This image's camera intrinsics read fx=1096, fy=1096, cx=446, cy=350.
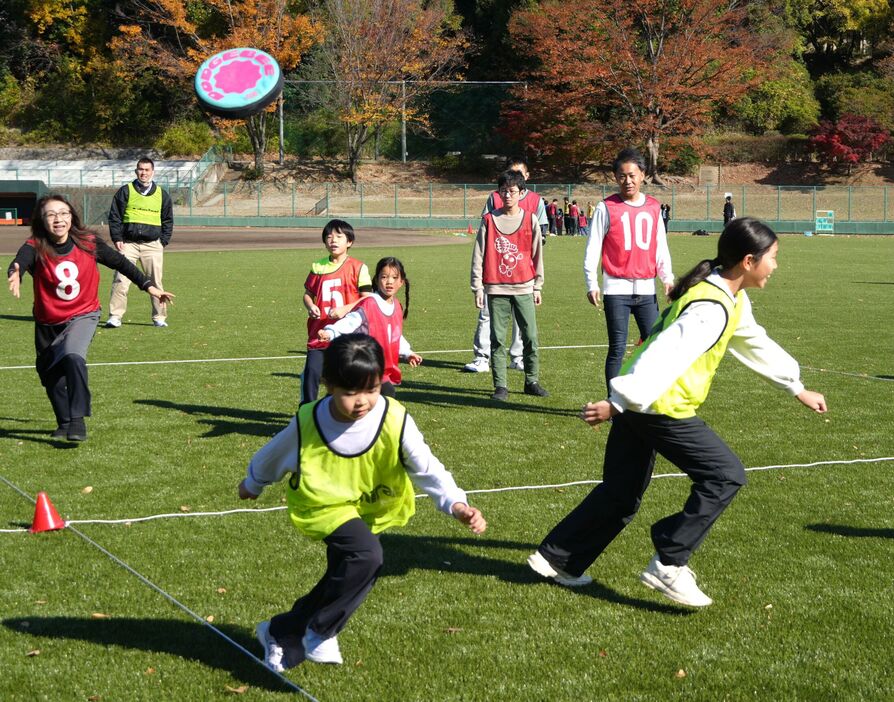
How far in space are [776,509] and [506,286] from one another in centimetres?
422

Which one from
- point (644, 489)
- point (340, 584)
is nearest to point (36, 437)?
point (340, 584)

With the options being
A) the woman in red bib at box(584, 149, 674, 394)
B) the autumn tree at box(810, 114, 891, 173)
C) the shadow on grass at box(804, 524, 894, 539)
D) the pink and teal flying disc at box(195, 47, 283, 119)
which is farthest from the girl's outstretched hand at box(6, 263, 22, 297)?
the autumn tree at box(810, 114, 891, 173)

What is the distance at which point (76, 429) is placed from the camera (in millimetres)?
8148

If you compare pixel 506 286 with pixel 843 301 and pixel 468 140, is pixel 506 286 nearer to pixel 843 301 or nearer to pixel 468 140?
pixel 843 301

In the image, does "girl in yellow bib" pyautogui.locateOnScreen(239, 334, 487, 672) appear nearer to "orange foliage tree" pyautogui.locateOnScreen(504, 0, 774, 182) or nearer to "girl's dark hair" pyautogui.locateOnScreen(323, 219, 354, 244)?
"girl's dark hair" pyautogui.locateOnScreen(323, 219, 354, 244)

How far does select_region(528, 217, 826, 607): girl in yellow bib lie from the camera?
4.65 m

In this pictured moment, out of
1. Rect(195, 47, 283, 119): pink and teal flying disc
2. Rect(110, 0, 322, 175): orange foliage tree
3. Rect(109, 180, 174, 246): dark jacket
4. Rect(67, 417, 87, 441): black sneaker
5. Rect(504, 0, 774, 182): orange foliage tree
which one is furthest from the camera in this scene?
Rect(110, 0, 322, 175): orange foliage tree

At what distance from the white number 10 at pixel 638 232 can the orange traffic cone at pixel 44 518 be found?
4.87 metres

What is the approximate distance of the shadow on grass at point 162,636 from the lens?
4.40 m

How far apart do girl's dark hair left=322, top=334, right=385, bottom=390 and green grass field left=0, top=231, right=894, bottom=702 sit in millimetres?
1189

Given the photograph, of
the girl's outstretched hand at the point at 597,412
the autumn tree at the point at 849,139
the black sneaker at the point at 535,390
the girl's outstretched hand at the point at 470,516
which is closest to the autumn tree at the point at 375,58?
the autumn tree at the point at 849,139

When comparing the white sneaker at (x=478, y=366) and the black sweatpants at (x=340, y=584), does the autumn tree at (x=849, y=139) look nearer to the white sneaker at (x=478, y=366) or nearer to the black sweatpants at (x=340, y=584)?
the white sneaker at (x=478, y=366)

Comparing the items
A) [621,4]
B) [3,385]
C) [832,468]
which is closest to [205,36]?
[621,4]

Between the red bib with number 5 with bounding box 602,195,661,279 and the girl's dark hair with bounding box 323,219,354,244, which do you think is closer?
the girl's dark hair with bounding box 323,219,354,244
